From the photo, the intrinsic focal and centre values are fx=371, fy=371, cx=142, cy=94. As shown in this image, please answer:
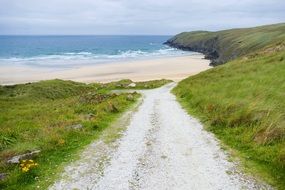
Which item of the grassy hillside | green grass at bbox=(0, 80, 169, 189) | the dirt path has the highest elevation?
the grassy hillside

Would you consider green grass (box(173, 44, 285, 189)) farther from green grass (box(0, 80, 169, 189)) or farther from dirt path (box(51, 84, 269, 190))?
Result: green grass (box(0, 80, 169, 189))

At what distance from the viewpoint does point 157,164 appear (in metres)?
13.8

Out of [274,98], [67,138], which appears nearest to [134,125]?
[67,138]

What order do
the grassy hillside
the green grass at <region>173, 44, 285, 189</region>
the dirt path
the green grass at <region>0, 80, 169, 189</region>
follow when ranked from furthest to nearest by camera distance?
1. the grassy hillside
2. the green grass at <region>173, 44, 285, 189</region>
3. the green grass at <region>0, 80, 169, 189</region>
4. the dirt path

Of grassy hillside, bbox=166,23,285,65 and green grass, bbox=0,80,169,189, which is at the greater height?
grassy hillside, bbox=166,23,285,65

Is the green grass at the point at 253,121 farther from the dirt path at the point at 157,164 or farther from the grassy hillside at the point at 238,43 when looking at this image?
the grassy hillside at the point at 238,43

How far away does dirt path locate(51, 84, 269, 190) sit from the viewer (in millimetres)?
11883

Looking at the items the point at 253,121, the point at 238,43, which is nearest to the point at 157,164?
the point at 253,121

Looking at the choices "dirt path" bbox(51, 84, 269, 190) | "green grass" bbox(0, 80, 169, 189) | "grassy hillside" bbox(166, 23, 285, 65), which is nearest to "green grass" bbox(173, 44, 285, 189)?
"dirt path" bbox(51, 84, 269, 190)

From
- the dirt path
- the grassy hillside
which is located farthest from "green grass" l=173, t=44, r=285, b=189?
the grassy hillside

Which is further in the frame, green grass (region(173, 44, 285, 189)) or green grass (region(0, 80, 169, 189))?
green grass (region(173, 44, 285, 189))

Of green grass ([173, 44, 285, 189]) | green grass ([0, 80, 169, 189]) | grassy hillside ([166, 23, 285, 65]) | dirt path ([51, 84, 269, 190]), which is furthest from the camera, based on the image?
grassy hillside ([166, 23, 285, 65])

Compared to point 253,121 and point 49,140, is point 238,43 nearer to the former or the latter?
point 253,121

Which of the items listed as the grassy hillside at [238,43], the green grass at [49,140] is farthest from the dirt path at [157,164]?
the grassy hillside at [238,43]
